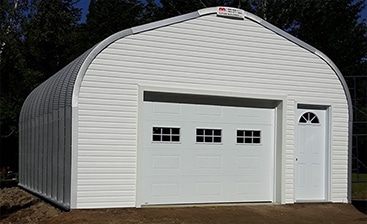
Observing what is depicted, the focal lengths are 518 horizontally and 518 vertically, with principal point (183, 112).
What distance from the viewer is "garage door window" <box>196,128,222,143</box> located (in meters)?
12.1

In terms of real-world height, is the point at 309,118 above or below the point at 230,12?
below

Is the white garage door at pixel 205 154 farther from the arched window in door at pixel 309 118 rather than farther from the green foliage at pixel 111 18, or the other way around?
the green foliage at pixel 111 18

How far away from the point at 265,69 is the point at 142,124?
11.4ft

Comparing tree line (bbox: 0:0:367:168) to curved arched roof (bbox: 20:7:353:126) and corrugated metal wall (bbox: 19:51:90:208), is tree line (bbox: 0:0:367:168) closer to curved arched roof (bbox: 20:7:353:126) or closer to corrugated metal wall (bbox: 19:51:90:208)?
corrugated metal wall (bbox: 19:51:90:208)

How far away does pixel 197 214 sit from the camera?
35.2 ft

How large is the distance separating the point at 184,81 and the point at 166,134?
4.19ft

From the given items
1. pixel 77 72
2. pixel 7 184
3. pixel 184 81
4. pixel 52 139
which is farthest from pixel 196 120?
pixel 7 184

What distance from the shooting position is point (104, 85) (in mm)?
10977

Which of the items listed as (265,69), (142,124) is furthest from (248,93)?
(142,124)

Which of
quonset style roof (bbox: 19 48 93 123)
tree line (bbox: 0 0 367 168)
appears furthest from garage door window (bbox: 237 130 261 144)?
tree line (bbox: 0 0 367 168)

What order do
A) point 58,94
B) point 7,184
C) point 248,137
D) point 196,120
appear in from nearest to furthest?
point 58,94 → point 196,120 → point 248,137 → point 7,184

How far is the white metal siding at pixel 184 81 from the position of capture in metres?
10.8

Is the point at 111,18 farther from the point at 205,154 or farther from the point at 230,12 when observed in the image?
the point at 205,154

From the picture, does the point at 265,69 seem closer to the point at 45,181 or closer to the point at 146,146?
the point at 146,146
